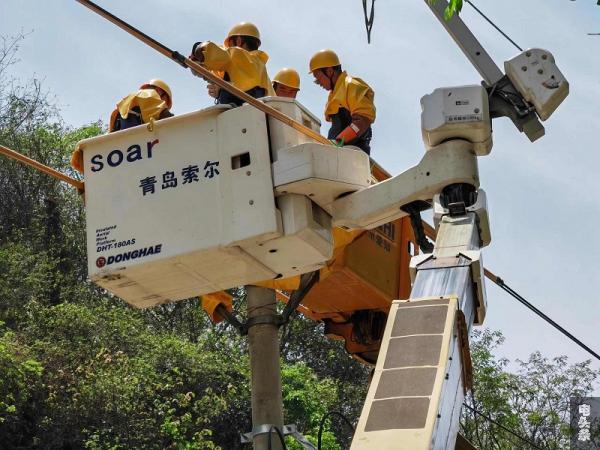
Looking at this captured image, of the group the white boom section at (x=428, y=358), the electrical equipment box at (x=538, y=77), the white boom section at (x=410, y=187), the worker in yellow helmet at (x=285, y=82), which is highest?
the worker in yellow helmet at (x=285, y=82)

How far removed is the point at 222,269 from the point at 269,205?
544mm

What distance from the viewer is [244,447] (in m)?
20.4

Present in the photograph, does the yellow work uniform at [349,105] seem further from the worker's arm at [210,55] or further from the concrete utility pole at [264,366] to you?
the concrete utility pole at [264,366]

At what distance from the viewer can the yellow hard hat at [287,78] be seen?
10.7 metres

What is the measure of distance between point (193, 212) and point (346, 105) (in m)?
1.98

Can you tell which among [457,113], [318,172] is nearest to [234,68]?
[318,172]

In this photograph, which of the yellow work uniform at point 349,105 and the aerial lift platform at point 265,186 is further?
the yellow work uniform at point 349,105

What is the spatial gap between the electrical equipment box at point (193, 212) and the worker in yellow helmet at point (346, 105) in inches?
48.8

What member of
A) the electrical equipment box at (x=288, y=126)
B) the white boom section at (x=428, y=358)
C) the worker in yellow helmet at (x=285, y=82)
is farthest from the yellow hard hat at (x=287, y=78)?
the white boom section at (x=428, y=358)

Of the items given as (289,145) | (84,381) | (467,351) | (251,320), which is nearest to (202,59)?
(289,145)

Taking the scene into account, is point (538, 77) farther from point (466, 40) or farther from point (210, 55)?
point (210, 55)

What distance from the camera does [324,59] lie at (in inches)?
405

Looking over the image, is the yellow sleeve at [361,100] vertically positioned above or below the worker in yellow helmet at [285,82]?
below

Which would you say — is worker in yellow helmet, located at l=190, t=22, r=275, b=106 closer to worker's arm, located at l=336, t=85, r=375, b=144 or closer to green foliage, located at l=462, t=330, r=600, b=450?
worker's arm, located at l=336, t=85, r=375, b=144
